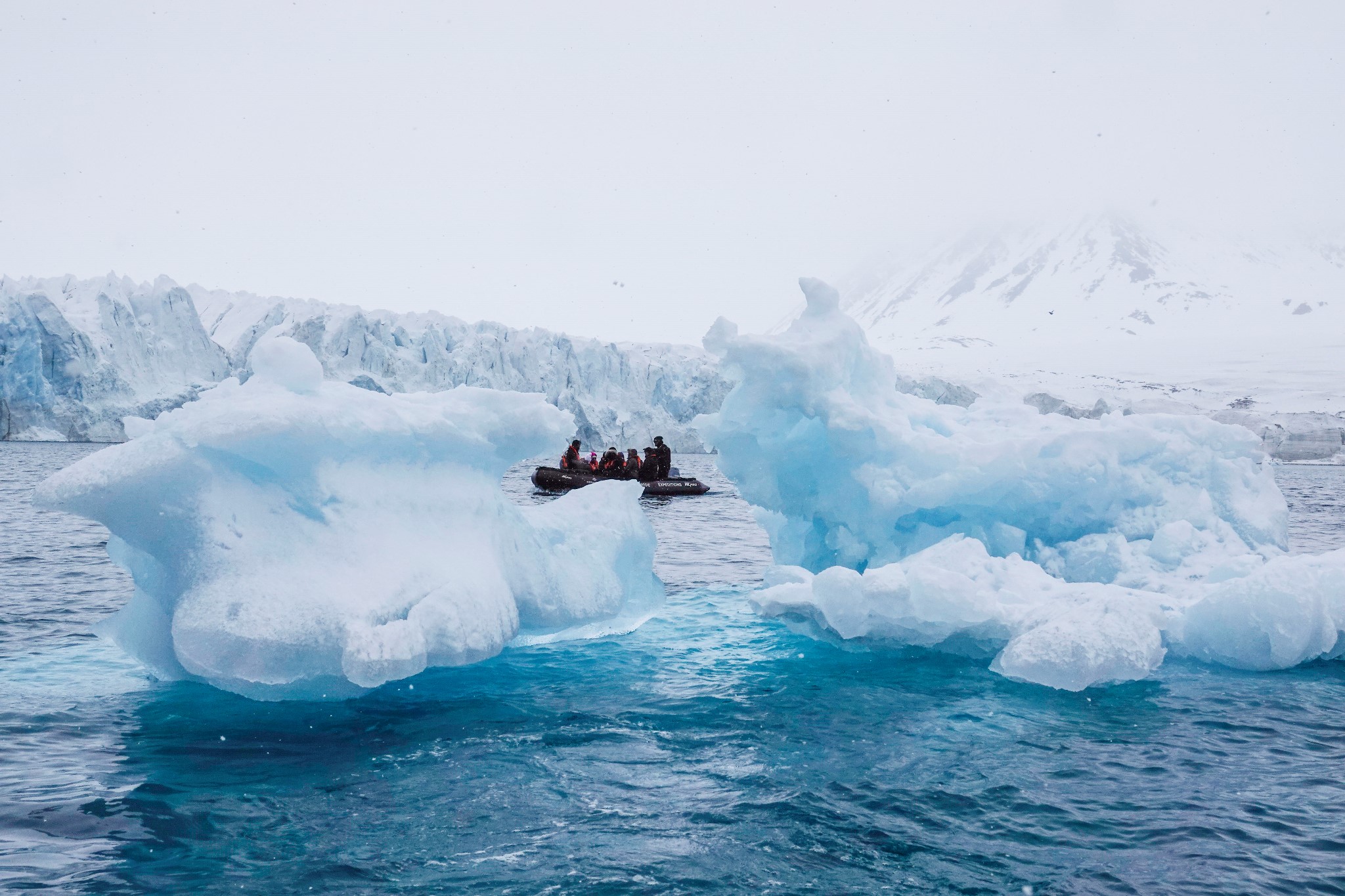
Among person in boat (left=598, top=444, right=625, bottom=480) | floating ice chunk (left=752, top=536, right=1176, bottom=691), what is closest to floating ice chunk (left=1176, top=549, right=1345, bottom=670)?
floating ice chunk (left=752, top=536, right=1176, bottom=691)

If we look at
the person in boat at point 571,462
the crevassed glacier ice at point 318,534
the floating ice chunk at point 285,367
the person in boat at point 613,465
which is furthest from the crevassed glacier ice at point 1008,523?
the person in boat at point 571,462

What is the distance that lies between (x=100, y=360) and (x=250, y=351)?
35.6ft

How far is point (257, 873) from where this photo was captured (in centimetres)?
399

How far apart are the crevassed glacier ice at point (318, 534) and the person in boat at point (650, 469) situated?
1739 centimetres

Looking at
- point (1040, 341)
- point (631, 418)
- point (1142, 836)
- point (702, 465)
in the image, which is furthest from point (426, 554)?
point (1040, 341)

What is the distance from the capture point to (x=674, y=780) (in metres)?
5.18

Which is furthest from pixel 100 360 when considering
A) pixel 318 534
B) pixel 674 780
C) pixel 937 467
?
pixel 674 780

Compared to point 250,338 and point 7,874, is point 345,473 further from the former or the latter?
point 250,338

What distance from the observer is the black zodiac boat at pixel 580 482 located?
25.2 meters

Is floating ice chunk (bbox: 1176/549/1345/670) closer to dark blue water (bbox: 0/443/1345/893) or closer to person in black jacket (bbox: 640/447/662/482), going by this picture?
dark blue water (bbox: 0/443/1345/893)

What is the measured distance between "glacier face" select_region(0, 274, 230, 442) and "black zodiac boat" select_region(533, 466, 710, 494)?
95.8 feet

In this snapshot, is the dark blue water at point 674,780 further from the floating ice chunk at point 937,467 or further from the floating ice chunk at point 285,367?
the floating ice chunk at point 937,467

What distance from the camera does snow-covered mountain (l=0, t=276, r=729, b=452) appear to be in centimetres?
4559

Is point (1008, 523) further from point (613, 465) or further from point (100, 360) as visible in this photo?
point (100, 360)
